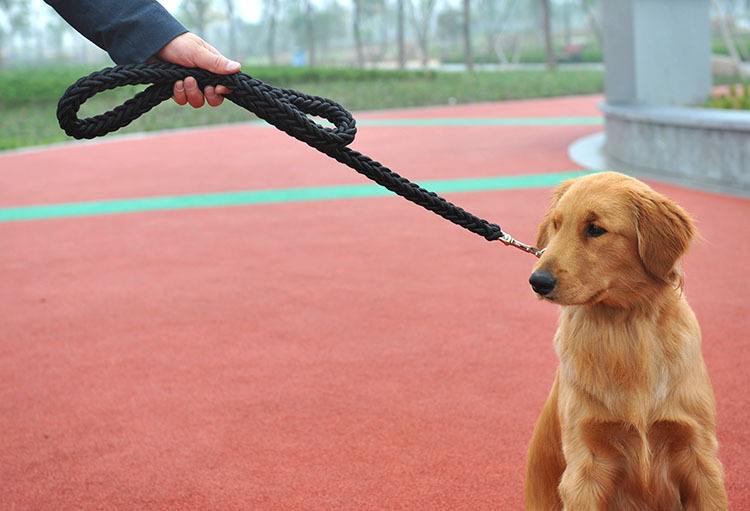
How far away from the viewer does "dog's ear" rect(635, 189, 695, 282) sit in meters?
2.96

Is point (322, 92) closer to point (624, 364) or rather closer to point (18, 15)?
point (624, 364)

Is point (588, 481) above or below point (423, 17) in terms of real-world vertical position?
below

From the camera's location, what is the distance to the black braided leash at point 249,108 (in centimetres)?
298

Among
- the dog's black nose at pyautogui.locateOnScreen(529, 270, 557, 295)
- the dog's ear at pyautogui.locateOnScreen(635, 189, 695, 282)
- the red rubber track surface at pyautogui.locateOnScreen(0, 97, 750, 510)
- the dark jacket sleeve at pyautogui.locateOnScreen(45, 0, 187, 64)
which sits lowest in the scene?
the red rubber track surface at pyautogui.locateOnScreen(0, 97, 750, 510)

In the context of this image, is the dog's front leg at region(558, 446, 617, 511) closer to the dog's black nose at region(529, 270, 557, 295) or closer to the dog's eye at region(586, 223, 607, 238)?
the dog's black nose at region(529, 270, 557, 295)

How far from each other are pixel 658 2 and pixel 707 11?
0.93 metres

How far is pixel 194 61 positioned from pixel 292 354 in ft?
10.7

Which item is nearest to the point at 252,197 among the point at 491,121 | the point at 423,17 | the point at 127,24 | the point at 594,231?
the point at 127,24

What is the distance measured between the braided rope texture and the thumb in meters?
0.02

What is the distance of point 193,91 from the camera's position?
3082 millimetres

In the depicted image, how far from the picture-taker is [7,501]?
4223 millimetres

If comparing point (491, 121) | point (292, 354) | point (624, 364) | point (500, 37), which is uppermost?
point (500, 37)

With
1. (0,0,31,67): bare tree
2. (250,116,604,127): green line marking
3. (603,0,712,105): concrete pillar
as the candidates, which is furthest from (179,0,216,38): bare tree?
(603,0,712,105): concrete pillar

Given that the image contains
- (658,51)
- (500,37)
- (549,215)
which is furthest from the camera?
(500,37)
